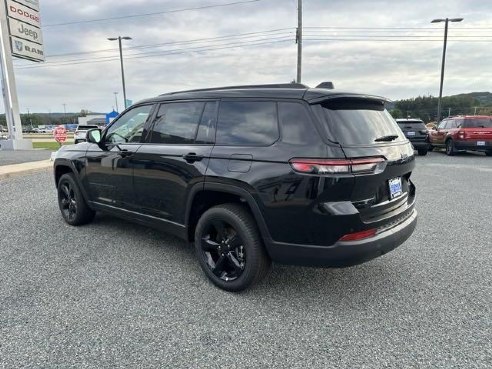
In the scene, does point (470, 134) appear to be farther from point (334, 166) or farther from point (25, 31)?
point (25, 31)

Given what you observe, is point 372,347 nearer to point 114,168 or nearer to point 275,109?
point 275,109

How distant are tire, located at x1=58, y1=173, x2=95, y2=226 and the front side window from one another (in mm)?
1004

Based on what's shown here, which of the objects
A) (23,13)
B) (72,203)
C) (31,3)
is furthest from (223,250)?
(31,3)

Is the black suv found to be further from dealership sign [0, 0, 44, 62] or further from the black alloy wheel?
dealership sign [0, 0, 44, 62]

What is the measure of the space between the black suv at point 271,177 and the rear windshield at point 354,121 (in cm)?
1

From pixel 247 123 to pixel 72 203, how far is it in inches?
131

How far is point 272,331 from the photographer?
2727 millimetres

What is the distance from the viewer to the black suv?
9.09 ft

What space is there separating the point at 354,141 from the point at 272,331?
154 centimetres

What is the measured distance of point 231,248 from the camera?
10.8 ft

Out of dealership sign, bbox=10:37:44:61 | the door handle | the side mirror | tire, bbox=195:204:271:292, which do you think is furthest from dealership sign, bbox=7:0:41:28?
tire, bbox=195:204:271:292

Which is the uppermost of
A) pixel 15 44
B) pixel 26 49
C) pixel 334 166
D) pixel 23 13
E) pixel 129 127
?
pixel 23 13

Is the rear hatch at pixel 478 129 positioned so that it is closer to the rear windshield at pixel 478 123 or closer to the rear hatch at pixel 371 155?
the rear windshield at pixel 478 123

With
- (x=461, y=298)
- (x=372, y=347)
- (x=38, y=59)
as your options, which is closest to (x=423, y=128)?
(x=461, y=298)
